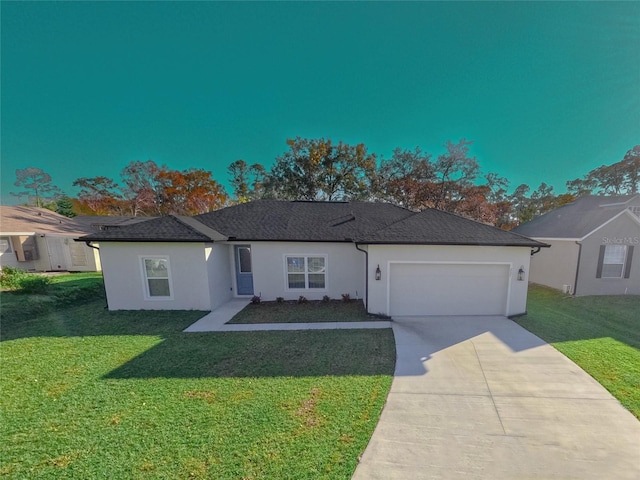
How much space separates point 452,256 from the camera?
26.1 ft

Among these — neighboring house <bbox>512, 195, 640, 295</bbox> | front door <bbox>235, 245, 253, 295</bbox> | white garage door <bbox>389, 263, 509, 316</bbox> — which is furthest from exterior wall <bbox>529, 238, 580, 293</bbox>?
front door <bbox>235, 245, 253, 295</bbox>

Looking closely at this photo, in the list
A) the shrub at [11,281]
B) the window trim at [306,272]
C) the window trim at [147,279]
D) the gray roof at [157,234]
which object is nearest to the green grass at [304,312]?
the window trim at [306,272]

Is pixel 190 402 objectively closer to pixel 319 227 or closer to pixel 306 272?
pixel 306 272

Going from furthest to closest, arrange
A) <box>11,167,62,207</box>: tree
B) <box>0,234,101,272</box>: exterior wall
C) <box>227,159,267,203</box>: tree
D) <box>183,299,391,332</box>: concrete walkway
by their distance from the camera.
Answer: <box>11,167,62,207</box>: tree → <box>227,159,267,203</box>: tree → <box>0,234,101,272</box>: exterior wall → <box>183,299,391,332</box>: concrete walkway

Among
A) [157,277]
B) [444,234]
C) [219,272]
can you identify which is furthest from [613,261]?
[157,277]

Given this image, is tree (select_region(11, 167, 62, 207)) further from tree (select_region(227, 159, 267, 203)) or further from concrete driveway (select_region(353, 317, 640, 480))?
concrete driveway (select_region(353, 317, 640, 480))

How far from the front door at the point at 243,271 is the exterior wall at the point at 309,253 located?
1.86 feet

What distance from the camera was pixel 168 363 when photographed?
5.41m

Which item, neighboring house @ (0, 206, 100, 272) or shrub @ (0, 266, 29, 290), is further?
neighboring house @ (0, 206, 100, 272)

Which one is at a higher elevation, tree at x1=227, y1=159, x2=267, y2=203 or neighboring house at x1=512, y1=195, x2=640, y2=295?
tree at x1=227, y1=159, x2=267, y2=203

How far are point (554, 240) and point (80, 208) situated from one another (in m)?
50.9

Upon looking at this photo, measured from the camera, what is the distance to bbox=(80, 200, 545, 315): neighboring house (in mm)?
7949

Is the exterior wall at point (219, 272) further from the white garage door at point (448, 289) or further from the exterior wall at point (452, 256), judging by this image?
the white garage door at point (448, 289)

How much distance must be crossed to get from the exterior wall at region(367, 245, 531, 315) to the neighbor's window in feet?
23.3
